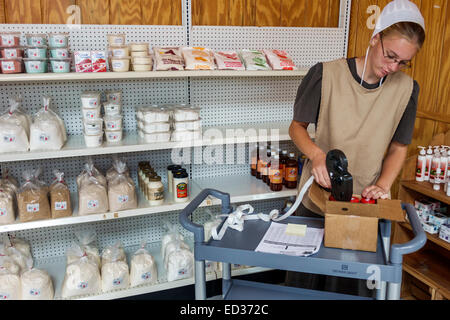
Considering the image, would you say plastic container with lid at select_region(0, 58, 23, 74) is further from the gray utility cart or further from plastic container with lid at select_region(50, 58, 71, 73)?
the gray utility cart

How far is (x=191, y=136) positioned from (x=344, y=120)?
3.47ft

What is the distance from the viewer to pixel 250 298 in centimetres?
166

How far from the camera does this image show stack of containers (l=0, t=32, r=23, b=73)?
7.14ft

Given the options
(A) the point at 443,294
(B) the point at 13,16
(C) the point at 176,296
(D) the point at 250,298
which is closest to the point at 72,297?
(C) the point at 176,296

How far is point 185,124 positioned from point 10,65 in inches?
40.8

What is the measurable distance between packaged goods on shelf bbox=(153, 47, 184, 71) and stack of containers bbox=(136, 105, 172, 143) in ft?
0.93

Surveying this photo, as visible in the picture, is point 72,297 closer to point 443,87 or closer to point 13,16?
point 13,16

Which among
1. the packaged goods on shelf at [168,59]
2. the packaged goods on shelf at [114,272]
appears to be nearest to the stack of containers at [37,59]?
the packaged goods on shelf at [168,59]

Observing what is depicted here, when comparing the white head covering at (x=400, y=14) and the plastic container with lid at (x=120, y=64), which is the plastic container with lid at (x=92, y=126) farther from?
the white head covering at (x=400, y=14)

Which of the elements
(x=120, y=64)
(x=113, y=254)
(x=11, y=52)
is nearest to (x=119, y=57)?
(x=120, y=64)

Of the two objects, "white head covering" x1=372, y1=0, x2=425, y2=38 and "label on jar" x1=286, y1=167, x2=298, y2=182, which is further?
"label on jar" x1=286, y1=167, x2=298, y2=182

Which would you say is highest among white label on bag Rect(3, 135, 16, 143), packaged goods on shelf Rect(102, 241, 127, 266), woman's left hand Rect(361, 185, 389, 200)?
white label on bag Rect(3, 135, 16, 143)

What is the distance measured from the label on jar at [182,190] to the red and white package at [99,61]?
34.1 inches

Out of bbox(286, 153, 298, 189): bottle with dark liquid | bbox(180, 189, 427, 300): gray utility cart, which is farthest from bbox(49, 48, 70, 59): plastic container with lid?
bbox(286, 153, 298, 189): bottle with dark liquid
